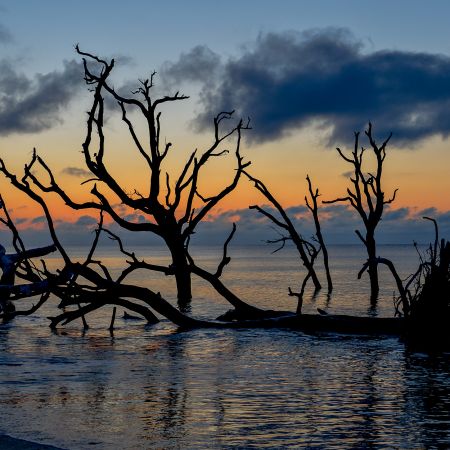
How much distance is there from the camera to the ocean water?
898cm

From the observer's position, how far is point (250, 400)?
11.0 metres

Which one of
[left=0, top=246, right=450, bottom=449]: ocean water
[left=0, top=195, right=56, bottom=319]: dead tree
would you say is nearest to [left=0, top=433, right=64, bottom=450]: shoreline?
[left=0, top=246, right=450, bottom=449]: ocean water

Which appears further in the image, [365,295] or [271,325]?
[365,295]

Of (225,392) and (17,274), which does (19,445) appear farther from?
(17,274)

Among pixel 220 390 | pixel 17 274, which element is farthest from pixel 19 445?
pixel 17 274

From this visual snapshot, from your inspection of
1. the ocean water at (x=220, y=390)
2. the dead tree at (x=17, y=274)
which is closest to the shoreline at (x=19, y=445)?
the ocean water at (x=220, y=390)

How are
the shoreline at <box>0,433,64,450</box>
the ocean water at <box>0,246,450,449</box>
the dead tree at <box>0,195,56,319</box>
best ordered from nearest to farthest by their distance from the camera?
the shoreline at <box>0,433,64,450</box>
the ocean water at <box>0,246,450,449</box>
the dead tree at <box>0,195,56,319</box>

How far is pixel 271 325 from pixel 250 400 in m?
7.44

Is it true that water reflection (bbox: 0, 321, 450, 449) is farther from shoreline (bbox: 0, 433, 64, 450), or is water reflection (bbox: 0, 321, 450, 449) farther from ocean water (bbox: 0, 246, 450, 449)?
shoreline (bbox: 0, 433, 64, 450)

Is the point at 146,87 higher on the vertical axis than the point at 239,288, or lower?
higher

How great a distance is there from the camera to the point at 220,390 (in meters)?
11.8

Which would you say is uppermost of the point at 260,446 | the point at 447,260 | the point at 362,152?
the point at 362,152

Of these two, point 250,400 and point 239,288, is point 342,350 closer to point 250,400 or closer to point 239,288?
point 250,400

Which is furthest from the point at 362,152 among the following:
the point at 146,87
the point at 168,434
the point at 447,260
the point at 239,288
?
the point at 168,434
